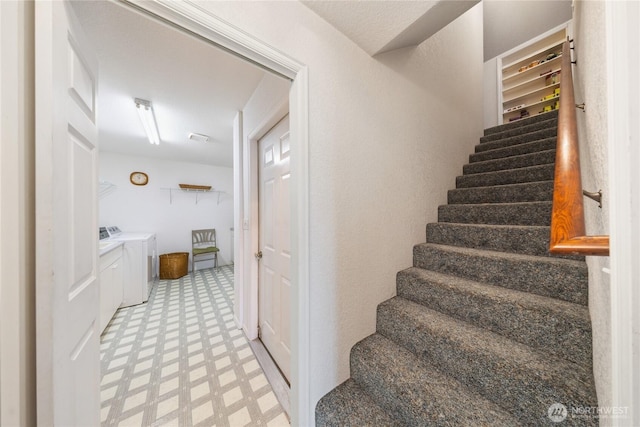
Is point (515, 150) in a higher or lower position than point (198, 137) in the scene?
lower

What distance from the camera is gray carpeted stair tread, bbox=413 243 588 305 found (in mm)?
→ 1003

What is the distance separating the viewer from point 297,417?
3.57 ft

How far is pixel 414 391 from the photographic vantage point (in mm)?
950

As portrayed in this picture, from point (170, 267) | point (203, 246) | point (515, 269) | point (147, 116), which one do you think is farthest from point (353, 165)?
point (203, 246)

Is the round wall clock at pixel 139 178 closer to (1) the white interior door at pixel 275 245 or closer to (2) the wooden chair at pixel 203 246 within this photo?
(2) the wooden chair at pixel 203 246

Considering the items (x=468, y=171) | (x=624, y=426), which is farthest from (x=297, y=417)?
(x=468, y=171)

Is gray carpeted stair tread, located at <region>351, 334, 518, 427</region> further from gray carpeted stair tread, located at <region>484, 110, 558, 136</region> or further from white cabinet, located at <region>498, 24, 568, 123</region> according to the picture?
white cabinet, located at <region>498, 24, 568, 123</region>

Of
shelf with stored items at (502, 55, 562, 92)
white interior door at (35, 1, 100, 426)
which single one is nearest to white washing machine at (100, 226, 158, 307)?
white interior door at (35, 1, 100, 426)

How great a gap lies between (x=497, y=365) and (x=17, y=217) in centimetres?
167

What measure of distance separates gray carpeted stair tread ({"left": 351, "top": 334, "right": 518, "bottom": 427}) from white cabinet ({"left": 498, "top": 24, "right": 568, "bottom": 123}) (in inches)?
171

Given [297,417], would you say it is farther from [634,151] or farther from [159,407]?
[634,151]

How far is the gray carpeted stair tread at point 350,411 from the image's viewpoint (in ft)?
3.28

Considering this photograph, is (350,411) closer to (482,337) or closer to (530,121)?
(482,337)

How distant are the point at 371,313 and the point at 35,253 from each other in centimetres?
145
